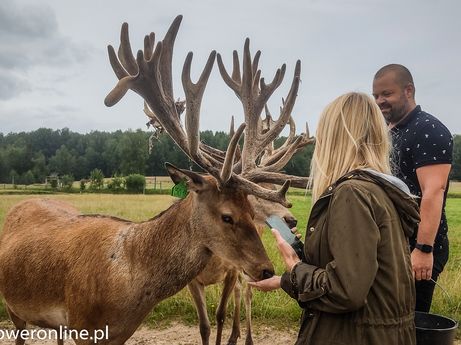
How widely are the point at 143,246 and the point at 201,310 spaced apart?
2.34 meters

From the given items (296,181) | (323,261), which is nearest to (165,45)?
(296,181)

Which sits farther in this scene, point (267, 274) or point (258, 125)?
point (258, 125)

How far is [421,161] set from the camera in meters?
3.64

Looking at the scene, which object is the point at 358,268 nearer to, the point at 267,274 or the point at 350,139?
the point at 350,139

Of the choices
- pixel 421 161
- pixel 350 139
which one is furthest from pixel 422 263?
pixel 350 139

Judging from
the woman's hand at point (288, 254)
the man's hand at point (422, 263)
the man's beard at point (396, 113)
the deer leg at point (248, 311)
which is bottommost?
the deer leg at point (248, 311)

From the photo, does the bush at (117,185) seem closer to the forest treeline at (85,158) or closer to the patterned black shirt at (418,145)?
the forest treeline at (85,158)

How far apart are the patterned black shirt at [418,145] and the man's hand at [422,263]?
440 millimetres

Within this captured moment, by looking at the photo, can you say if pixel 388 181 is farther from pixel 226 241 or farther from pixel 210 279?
pixel 210 279

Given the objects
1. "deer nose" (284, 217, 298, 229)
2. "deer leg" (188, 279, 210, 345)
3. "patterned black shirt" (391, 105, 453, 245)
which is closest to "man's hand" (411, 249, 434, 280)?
"patterned black shirt" (391, 105, 453, 245)

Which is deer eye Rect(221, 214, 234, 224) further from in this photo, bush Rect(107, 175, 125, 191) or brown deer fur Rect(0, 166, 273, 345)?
bush Rect(107, 175, 125, 191)

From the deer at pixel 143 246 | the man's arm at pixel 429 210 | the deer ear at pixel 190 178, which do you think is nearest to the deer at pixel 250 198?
the deer at pixel 143 246

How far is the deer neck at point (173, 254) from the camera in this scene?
3.83 metres

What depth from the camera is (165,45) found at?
14.6 feet
